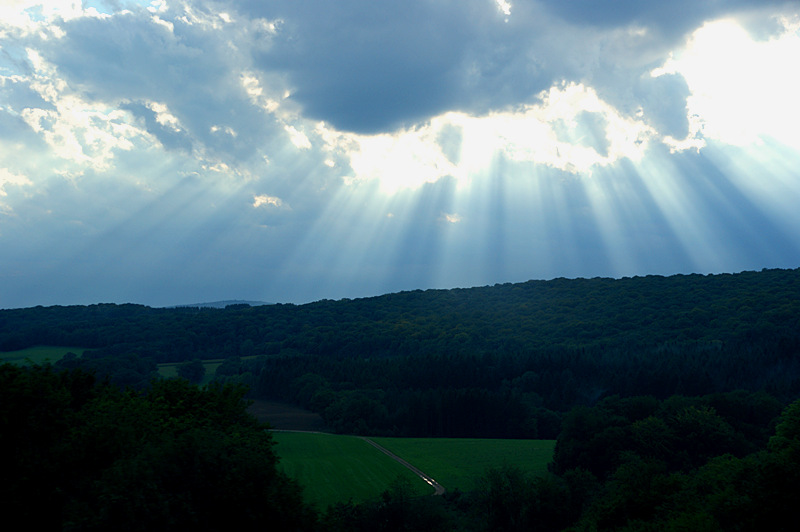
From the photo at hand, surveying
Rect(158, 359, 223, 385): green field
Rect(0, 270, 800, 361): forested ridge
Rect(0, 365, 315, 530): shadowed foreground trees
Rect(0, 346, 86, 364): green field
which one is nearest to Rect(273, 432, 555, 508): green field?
Rect(0, 365, 315, 530): shadowed foreground trees

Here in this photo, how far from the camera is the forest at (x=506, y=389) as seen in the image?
947 inches

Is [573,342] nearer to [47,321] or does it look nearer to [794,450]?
[794,450]

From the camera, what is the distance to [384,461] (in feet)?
230

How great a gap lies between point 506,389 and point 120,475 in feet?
302

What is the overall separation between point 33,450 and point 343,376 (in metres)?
100

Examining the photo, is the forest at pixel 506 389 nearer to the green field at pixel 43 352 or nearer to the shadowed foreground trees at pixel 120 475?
the shadowed foreground trees at pixel 120 475

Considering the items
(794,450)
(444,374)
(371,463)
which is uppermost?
(444,374)

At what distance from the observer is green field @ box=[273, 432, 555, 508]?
5591 cm

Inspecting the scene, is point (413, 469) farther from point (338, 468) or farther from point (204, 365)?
point (204, 365)

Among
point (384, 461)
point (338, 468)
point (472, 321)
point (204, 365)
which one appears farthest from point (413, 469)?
point (204, 365)

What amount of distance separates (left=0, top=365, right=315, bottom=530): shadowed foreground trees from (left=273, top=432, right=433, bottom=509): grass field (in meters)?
22.7

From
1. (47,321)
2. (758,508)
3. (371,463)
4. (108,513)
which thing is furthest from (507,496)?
(47,321)

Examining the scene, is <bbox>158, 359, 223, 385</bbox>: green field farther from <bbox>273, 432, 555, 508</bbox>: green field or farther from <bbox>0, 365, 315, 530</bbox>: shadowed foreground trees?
<bbox>0, 365, 315, 530</bbox>: shadowed foreground trees

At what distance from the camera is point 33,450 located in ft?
67.6
